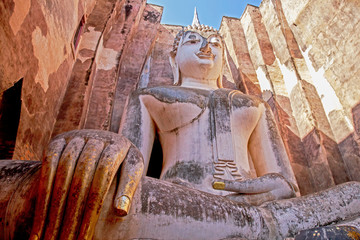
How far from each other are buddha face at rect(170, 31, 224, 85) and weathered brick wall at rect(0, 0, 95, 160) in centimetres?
123

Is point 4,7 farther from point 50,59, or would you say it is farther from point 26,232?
point 26,232

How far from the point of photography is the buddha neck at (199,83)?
3365mm

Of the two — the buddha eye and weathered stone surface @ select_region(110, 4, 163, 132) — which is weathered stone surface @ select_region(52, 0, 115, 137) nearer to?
weathered stone surface @ select_region(110, 4, 163, 132)

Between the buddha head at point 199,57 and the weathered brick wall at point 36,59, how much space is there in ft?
3.98

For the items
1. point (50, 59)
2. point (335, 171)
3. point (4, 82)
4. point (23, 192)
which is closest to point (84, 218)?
point (23, 192)

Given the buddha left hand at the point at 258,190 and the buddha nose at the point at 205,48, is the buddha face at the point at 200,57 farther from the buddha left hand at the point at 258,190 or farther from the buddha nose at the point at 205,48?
the buddha left hand at the point at 258,190

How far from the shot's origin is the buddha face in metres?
A: 3.38

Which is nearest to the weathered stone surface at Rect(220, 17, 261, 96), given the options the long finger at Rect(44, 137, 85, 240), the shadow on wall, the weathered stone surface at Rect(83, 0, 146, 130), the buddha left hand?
the weathered stone surface at Rect(83, 0, 146, 130)

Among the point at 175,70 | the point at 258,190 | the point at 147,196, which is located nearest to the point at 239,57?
the point at 175,70

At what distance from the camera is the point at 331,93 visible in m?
4.89

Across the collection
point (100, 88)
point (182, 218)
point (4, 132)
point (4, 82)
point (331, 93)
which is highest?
point (331, 93)

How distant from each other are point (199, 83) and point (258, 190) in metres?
1.67

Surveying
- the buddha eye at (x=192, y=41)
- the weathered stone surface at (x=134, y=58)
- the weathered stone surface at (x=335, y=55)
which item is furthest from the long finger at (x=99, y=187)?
the weathered stone surface at (x=335, y=55)

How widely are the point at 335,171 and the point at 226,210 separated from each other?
3.33m
